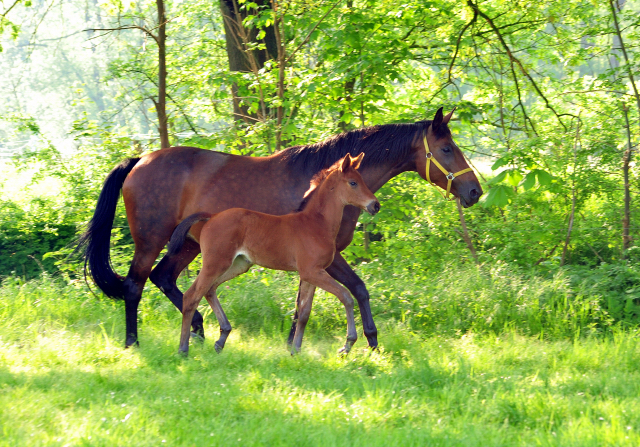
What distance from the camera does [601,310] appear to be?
614cm

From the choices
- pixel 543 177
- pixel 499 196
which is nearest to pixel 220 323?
pixel 499 196

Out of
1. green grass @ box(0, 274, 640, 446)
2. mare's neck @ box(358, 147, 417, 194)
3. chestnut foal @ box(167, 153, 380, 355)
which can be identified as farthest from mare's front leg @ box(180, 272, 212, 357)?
mare's neck @ box(358, 147, 417, 194)

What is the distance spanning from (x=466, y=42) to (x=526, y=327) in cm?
480

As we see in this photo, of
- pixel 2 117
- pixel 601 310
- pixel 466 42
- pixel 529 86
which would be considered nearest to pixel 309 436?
pixel 601 310

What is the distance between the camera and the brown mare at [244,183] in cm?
589

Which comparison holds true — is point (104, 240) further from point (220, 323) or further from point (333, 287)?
point (333, 287)

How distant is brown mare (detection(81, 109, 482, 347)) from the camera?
5891 mm

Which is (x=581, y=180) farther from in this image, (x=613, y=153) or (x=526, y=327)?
(x=526, y=327)

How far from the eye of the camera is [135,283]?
607 cm

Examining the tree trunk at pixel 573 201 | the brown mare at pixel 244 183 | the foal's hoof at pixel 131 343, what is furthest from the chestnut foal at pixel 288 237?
the tree trunk at pixel 573 201

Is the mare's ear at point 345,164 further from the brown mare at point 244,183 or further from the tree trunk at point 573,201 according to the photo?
the tree trunk at point 573,201

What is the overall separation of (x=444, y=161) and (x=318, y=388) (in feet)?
9.25

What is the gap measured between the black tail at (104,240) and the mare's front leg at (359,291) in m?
2.45

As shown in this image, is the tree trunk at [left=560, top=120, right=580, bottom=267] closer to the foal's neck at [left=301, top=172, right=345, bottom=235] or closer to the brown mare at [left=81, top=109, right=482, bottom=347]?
the brown mare at [left=81, top=109, right=482, bottom=347]
